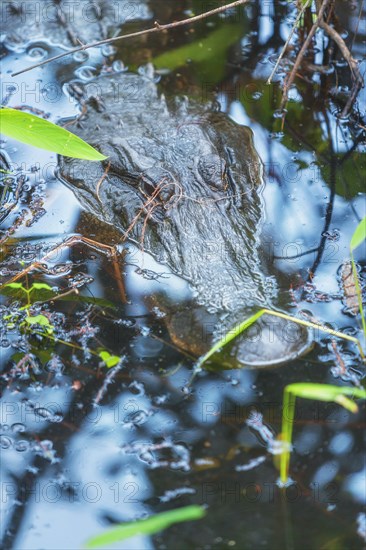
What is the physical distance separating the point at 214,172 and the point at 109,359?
1.40m

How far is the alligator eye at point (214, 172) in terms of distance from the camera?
4.27 m

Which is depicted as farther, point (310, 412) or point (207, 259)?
point (207, 259)

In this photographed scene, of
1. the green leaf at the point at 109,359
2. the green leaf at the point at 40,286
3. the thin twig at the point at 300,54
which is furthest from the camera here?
the thin twig at the point at 300,54

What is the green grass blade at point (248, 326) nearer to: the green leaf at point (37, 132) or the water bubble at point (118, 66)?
the green leaf at point (37, 132)

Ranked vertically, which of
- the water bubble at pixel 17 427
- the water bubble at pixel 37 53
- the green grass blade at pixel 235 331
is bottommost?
the water bubble at pixel 17 427

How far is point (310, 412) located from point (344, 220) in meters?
1.61

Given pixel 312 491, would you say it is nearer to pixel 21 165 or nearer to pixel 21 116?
pixel 21 116

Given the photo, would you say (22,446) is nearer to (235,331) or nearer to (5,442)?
(5,442)

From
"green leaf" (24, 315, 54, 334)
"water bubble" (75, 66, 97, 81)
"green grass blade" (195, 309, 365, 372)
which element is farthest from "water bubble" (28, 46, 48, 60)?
"green grass blade" (195, 309, 365, 372)

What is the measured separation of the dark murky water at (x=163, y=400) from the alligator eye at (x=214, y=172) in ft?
1.38

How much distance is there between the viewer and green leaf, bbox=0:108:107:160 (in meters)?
3.32

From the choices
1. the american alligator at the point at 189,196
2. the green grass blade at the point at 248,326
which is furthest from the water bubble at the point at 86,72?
the green grass blade at the point at 248,326

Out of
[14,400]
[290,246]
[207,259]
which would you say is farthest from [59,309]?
[290,246]

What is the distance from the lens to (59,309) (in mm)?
3994
